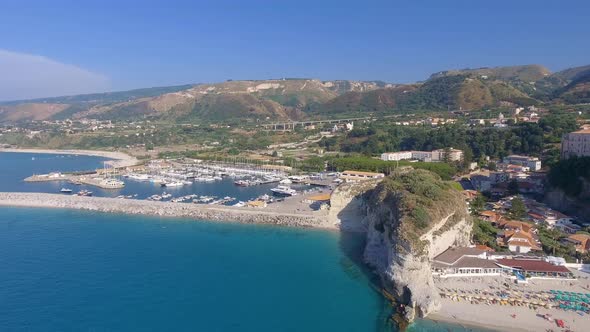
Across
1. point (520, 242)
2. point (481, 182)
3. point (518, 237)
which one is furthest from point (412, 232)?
point (481, 182)

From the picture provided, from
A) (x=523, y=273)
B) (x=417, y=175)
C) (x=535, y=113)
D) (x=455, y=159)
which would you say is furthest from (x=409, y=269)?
(x=535, y=113)

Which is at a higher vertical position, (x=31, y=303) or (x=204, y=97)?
(x=204, y=97)

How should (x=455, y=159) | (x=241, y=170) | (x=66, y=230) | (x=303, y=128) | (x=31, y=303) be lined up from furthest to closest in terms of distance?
(x=303, y=128) < (x=241, y=170) < (x=455, y=159) < (x=66, y=230) < (x=31, y=303)

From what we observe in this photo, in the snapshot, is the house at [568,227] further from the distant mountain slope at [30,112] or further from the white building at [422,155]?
the distant mountain slope at [30,112]

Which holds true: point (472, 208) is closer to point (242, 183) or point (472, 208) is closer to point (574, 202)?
point (574, 202)

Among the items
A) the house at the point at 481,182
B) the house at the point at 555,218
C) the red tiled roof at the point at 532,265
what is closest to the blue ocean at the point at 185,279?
the red tiled roof at the point at 532,265

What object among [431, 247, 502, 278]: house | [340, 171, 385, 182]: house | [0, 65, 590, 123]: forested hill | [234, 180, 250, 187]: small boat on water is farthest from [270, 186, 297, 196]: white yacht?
[0, 65, 590, 123]: forested hill

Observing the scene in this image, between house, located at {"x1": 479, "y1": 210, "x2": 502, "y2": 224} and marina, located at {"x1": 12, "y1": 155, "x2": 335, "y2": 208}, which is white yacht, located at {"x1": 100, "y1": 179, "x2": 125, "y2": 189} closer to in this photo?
marina, located at {"x1": 12, "y1": 155, "x2": 335, "y2": 208}

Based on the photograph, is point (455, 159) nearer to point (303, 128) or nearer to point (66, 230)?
point (66, 230)
